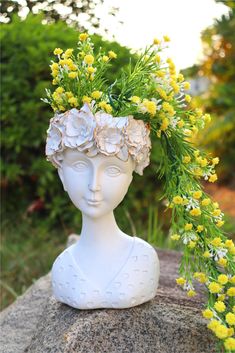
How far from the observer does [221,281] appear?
1.86 m

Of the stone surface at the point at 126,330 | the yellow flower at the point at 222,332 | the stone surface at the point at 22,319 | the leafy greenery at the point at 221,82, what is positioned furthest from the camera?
the leafy greenery at the point at 221,82

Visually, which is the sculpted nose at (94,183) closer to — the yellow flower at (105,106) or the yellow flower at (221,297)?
the yellow flower at (105,106)

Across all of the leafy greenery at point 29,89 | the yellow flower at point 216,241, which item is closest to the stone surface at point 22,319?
the yellow flower at point 216,241

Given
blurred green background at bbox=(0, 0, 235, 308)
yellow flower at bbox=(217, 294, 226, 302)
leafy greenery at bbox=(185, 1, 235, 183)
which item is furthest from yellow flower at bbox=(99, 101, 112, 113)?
leafy greenery at bbox=(185, 1, 235, 183)

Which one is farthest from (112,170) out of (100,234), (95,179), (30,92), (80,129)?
(30,92)

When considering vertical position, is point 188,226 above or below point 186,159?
below

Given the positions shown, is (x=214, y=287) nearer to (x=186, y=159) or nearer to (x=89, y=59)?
(x=186, y=159)

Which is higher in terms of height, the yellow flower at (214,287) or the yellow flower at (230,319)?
the yellow flower at (214,287)

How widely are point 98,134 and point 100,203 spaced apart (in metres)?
0.26

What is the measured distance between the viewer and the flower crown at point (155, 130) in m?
1.96

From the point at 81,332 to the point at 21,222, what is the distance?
107 inches

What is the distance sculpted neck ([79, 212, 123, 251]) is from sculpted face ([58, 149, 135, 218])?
Result: 0.08 meters

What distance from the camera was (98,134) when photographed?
1.96 metres

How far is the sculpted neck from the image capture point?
217 centimetres
